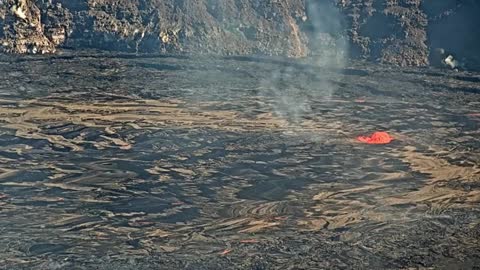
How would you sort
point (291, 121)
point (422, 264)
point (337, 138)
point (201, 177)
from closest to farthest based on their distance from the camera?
1. point (422, 264)
2. point (201, 177)
3. point (337, 138)
4. point (291, 121)

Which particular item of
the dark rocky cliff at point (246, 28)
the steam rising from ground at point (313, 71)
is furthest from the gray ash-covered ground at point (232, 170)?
the dark rocky cliff at point (246, 28)

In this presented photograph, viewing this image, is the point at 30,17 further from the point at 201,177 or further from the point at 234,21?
the point at 201,177

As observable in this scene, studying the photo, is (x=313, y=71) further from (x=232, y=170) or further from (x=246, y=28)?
(x=232, y=170)

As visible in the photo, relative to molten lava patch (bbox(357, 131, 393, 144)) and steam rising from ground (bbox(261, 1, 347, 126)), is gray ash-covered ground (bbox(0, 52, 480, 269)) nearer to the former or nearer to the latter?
steam rising from ground (bbox(261, 1, 347, 126))

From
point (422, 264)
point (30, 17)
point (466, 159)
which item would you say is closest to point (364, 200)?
point (422, 264)

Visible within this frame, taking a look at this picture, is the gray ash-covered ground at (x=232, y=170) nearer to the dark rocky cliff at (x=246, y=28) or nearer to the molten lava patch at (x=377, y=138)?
the molten lava patch at (x=377, y=138)
